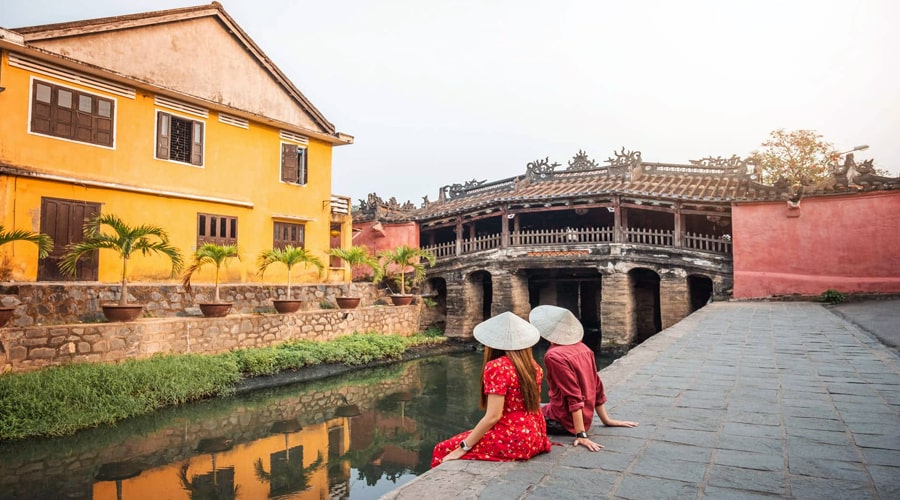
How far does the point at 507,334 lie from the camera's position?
3594 millimetres

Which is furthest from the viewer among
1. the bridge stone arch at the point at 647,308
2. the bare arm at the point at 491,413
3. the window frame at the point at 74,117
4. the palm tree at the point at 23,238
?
the bridge stone arch at the point at 647,308

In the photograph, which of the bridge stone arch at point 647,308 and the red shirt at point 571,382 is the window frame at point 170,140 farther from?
the bridge stone arch at point 647,308

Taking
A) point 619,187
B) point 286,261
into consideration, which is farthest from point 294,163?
point 619,187

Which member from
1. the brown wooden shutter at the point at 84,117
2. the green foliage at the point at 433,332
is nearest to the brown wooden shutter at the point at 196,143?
the brown wooden shutter at the point at 84,117

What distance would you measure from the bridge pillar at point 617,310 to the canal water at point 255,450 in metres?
7.25

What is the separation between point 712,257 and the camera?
1623 cm

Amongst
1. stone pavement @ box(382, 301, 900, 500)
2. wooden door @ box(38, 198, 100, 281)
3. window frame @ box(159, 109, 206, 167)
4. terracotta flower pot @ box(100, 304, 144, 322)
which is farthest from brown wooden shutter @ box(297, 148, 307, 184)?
stone pavement @ box(382, 301, 900, 500)

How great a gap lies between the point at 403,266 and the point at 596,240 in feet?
23.9

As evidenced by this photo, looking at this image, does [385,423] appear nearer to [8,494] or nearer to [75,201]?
[8,494]

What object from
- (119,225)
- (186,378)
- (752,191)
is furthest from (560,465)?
(752,191)

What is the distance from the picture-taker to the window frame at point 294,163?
54.5 ft

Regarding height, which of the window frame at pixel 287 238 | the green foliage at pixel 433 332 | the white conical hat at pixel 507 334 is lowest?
the green foliage at pixel 433 332

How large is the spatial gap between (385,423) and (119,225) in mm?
6760

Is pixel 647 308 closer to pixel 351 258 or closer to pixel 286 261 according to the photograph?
pixel 351 258
